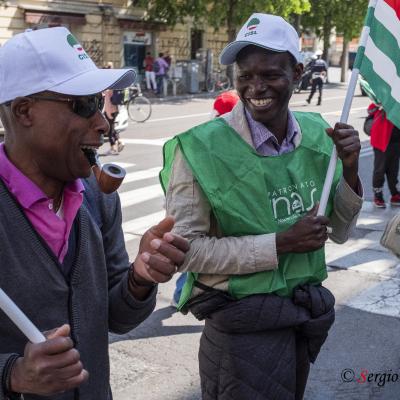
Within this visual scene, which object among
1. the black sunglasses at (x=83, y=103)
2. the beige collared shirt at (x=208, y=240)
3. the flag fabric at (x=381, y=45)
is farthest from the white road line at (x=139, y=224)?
the black sunglasses at (x=83, y=103)

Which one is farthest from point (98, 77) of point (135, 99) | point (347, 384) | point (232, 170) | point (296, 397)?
point (135, 99)

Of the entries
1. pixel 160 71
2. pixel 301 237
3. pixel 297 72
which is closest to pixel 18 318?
pixel 301 237

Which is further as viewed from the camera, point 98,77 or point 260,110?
point 260,110

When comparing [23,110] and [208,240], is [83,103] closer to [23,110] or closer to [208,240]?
[23,110]

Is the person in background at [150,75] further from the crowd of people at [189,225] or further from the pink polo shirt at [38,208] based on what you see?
the pink polo shirt at [38,208]

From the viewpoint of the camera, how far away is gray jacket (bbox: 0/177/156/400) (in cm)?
162

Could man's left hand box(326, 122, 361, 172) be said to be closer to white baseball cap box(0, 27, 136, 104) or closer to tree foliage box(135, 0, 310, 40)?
white baseball cap box(0, 27, 136, 104)

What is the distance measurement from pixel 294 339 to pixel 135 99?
52.5ft

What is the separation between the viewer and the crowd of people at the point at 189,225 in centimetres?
164

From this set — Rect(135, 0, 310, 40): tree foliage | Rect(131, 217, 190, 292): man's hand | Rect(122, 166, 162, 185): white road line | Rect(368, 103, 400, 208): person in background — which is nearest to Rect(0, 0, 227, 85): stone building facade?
Rect(135, 0, 310, 40): tree foliage

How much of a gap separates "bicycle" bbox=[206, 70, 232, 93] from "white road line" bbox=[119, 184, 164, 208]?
2161 cm

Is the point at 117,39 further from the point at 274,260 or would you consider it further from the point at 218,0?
the point at 274,260

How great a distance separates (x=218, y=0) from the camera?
28.0 metres

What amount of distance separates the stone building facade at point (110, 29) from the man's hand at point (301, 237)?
22.0 meters
